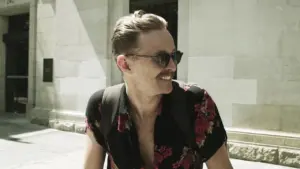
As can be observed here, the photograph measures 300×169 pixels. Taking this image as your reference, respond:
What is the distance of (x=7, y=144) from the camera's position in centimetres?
639

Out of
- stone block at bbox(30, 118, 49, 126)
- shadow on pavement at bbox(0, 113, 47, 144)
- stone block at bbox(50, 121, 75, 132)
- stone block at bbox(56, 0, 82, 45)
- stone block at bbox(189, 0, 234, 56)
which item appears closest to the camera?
stone block at bbox(189, 0, 234, 56)

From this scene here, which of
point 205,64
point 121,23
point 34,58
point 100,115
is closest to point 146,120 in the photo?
point 100,115

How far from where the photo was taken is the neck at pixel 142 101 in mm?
1880

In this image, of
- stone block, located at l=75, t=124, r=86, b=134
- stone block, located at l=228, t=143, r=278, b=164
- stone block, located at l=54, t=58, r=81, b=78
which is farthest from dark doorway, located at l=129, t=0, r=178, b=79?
stone block, located at l=75, t=124, r=86, b=134

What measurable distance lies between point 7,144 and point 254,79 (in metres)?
4.56

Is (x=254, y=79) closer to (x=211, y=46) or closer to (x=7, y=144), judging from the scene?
(x=211, y=46)

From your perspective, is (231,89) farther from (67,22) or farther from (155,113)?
(67,22)

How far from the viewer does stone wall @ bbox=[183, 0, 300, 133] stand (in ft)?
16.5

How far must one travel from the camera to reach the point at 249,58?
534 cm

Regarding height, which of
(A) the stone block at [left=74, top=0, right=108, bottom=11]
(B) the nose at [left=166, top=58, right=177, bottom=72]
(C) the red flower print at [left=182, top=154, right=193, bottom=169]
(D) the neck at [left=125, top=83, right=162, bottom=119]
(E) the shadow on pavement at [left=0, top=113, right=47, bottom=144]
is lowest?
(E) the shadow on pavement at [left=0, top=113, right=47, bottom=144]

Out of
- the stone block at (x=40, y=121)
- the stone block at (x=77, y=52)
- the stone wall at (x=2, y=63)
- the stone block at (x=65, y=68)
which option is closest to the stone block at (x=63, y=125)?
the stone block at (x=40, y=121)

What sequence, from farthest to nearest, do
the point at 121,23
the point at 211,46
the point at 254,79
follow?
the point at 211,46 → the point at 254,79 → the point at 121,23

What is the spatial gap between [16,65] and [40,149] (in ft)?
17.3

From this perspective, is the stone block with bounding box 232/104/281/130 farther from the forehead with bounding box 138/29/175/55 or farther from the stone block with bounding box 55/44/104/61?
the forehead with bounding box 138/29/175/55
